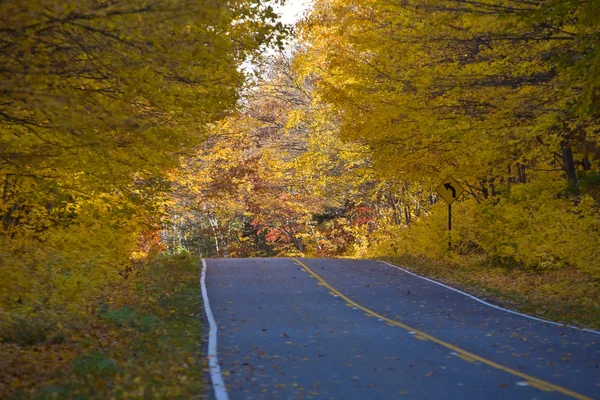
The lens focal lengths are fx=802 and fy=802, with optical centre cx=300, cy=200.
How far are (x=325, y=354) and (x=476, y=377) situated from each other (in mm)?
2694

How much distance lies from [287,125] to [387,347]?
75.5 feet

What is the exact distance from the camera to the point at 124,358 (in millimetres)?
10633

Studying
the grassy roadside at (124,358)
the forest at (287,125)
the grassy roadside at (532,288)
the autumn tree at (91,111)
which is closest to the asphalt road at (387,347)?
the grassy roadside at (124,358)

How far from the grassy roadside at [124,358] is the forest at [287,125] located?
184 mm

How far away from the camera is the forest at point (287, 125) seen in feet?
30.3

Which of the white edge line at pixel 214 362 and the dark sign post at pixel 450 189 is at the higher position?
the dark sign post at pixel 450 189

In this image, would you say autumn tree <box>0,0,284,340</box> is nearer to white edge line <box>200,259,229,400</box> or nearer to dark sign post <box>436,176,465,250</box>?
white edge line <box>200,259,229,400</box>

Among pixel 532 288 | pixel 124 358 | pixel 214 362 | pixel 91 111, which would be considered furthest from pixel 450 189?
pixel 91 111

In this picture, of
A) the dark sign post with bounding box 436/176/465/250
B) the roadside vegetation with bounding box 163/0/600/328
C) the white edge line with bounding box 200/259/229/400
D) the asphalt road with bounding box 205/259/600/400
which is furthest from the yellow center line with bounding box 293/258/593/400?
the dark sign post with bounding box 436/176/465/250

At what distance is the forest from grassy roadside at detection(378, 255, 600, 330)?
110 millimetres

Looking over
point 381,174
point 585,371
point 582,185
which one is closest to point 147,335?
point 585,371

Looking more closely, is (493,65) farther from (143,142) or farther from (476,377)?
(476,377)

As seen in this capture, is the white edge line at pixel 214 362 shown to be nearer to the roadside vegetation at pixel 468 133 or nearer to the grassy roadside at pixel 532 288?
the roadside vegetation at pixel 468 133

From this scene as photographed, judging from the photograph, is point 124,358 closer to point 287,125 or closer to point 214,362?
point 214,362
